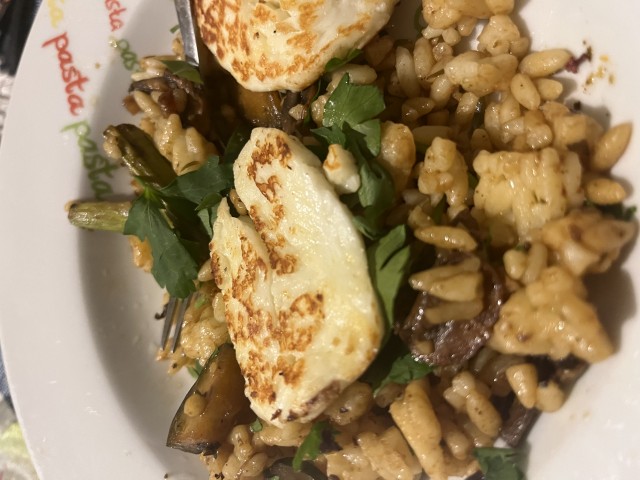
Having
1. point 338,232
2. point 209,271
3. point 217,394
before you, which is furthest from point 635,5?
point 217,394

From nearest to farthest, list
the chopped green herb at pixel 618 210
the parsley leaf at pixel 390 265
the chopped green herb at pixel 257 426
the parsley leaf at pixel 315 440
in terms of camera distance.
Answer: the chopped green herb at pixel 618 210
the parsley leaf at pixel 390 265
the parsley leaf at pixel 315 440
the chopped green herb at pixel 257 426

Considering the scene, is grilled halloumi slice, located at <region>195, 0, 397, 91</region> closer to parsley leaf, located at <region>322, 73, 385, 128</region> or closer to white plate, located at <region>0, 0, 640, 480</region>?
parsley leaf, located at <region>322, 73, 385, 128</region>

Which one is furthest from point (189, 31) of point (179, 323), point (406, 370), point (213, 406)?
point (406, 370)

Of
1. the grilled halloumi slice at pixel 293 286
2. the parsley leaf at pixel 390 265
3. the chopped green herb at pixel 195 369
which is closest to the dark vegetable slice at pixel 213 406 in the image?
the grilled halloumi slice at pixel 293 286

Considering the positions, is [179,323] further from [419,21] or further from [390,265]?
[419,21]

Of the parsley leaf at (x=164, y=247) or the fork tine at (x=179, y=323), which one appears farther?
the fork tine at (x=179, y=323)

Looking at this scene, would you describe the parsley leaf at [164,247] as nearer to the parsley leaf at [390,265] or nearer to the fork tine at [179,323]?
the fork tine at [179,323]

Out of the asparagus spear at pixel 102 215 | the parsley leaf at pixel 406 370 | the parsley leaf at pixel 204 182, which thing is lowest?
the parsley leaf at pixel 406 370

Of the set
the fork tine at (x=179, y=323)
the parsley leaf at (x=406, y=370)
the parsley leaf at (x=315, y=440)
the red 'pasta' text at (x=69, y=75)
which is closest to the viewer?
the parsley leaf at (x=406, y=370)

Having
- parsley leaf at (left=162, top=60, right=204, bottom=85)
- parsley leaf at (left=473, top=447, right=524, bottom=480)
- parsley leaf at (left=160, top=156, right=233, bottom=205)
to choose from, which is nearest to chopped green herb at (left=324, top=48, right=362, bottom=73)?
parsley leaf at (left=160, top=156, right=233, bottom=205)
